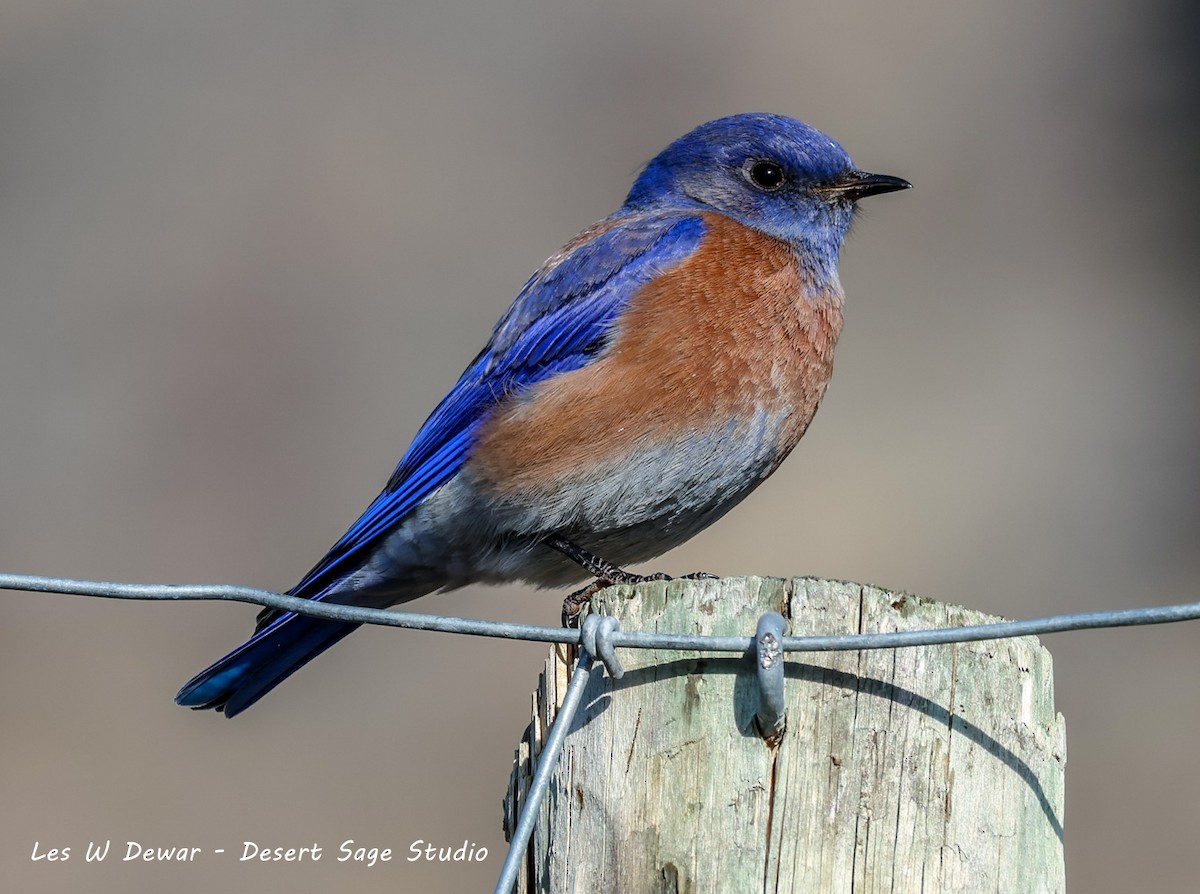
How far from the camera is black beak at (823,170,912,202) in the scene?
4.72 meters

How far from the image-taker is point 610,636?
2.40 m

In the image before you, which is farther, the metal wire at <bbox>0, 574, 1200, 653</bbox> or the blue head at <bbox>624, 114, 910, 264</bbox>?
the blue head at <bbox>624, 114, 910, 264</bbox>

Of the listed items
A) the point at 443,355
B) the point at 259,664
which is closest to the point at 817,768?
the point at 259,664

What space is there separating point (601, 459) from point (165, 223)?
20.0ft

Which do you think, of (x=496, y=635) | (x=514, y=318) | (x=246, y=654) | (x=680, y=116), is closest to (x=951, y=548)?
(x=680, y=116)

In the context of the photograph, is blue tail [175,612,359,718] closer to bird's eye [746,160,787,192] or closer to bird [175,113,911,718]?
bird [175,113,911,718]

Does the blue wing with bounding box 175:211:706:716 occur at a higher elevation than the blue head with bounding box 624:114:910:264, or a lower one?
lower

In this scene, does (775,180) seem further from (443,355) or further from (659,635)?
(443,355)

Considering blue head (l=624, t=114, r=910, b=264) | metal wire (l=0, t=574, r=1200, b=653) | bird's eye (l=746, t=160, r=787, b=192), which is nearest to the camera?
metal wire (l=0, t=574, r=1200, b=653)

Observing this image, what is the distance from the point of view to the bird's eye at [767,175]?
4.76 m

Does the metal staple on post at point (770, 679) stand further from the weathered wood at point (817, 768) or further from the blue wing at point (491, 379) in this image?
the blue wing at point (491, 379)

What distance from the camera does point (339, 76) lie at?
9961 millimetres

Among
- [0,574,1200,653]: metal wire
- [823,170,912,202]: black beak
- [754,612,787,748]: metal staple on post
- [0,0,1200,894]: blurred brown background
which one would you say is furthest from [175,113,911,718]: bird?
[0,0,1200,894]: blurred brown background

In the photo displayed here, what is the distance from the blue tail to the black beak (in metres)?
1.98
